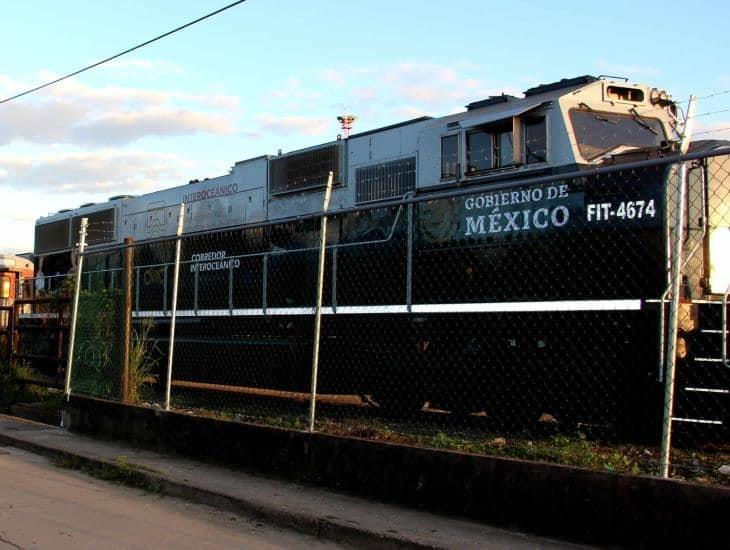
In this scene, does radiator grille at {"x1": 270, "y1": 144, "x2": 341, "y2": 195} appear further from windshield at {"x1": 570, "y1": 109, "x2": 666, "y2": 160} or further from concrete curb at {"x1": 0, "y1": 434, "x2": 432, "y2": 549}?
concrete curb at {"x1": 0, "y1": 434, "x2": 432, "y2": 549}

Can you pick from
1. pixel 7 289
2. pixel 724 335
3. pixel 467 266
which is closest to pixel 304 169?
pixel 467 266

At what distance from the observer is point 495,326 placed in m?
9.04

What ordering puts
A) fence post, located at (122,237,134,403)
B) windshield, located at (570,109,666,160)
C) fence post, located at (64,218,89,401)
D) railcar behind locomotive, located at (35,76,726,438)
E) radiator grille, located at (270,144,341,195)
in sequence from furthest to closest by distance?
radiator grille, located at (270,144,341,195), fence post, located at (64,218,89,401), fence post, located at (122,237,134,403), windshield, located at (570,109,666,160), railcar behind locomotive, located at (35,76,726,438)

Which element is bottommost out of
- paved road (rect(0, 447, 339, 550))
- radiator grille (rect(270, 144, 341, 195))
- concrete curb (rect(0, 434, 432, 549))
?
paved road (rect(0, 447, 339, 550))

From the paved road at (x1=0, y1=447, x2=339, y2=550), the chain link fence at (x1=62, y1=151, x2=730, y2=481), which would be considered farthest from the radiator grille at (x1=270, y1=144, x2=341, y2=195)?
the paved road at (x1=0, y1=447, x2=339, y2=550)

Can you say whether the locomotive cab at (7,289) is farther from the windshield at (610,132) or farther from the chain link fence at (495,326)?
the windshield at (610,132)

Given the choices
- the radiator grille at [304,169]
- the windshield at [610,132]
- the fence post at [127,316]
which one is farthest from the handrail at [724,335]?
the fence post at [127,316]

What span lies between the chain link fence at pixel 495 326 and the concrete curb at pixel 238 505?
119 cm

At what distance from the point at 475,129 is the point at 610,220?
2624 mm

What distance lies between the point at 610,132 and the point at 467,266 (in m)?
2.69

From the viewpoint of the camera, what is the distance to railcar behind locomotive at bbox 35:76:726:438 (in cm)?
812

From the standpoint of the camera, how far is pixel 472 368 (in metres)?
9.31

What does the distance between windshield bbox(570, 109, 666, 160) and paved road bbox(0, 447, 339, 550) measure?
612 cm

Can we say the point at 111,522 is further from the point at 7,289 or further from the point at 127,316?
the point at 7,289
